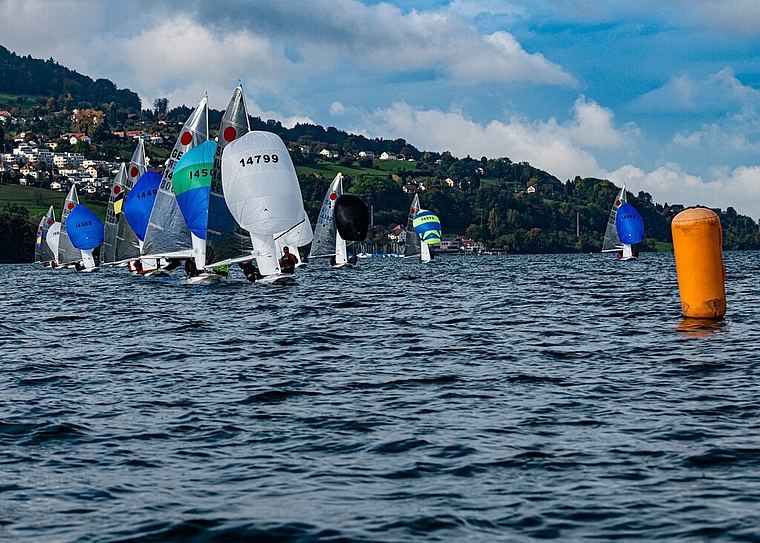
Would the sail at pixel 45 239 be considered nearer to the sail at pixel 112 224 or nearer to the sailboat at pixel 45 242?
the sailboat at pixel 45 242

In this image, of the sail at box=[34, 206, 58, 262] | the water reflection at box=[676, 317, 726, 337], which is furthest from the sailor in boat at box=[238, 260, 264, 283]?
the sail at box=[34, 206, 58, 262]

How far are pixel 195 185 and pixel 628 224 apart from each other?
74.7 m

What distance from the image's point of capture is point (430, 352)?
73.6 feet

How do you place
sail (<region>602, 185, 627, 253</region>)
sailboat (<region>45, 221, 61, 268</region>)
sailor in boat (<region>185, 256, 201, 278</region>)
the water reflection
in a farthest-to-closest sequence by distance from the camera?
1. sailboat (<region>45, 221, 61, 268</region>)
2. sail (<region>602, 185, 627, 253</region>)
3. sailor in boat (<region>185, 256, 201, 278</region>)
4. the water reflection

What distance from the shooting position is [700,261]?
26.9 meters

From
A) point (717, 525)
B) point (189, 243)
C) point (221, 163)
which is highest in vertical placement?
point (221, 163)

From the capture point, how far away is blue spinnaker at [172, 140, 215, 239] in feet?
179

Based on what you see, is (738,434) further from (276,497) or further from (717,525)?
A: (276,497)

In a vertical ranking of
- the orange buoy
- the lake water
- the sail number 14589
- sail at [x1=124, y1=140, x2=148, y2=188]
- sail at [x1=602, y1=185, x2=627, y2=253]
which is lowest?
the lake water

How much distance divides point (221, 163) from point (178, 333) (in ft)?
79.5

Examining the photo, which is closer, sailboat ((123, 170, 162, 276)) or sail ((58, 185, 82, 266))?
sailboat ((123, 170, 162, 276))

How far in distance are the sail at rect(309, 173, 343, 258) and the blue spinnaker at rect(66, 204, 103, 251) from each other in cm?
2211

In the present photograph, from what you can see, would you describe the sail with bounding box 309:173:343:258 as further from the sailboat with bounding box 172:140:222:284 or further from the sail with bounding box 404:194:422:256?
the sailboat with bounding box 172:140:222:284

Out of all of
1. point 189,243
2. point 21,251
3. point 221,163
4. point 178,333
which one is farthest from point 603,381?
point 21,251
